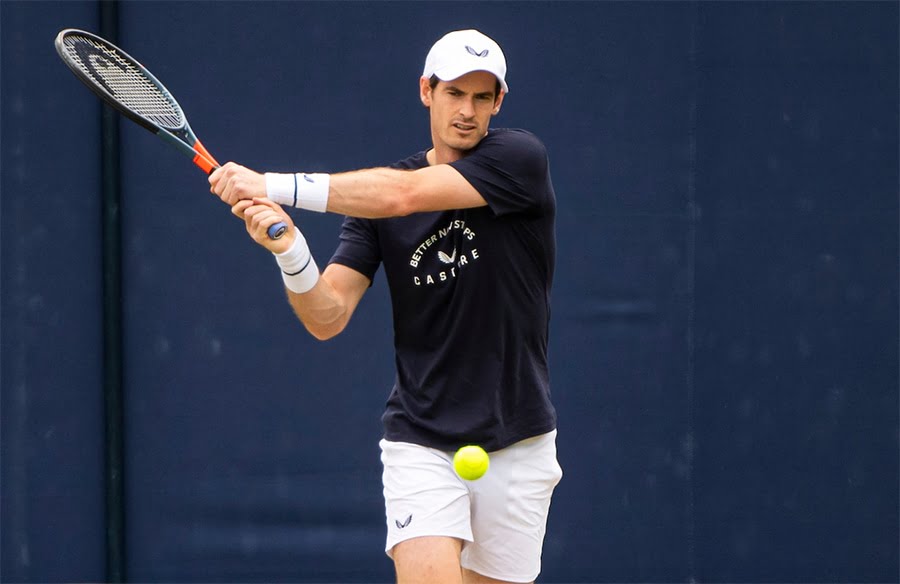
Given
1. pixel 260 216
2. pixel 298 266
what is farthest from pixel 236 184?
pixel 298 266

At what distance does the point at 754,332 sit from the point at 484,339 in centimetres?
169

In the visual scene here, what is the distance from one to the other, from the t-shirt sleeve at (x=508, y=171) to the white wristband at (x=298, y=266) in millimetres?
416

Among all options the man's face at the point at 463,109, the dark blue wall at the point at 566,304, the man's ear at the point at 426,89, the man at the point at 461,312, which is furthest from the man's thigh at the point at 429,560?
the dark blue wall at the point at 566,304

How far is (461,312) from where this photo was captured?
3334mm

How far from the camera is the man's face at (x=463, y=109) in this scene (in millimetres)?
3340

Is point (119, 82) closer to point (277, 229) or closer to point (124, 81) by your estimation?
point (124, 81)

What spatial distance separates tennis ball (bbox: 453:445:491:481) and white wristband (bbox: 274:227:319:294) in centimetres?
56

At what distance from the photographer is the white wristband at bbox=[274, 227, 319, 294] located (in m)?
3.21

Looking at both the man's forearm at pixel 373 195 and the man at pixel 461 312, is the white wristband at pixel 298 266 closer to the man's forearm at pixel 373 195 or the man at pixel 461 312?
the man at pixel 461 312

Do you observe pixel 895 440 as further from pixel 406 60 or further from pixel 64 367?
pixel 64 367

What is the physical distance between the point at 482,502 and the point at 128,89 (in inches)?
55.4

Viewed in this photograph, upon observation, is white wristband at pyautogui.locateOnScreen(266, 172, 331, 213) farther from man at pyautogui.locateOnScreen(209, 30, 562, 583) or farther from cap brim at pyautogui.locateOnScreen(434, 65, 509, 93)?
cap brim at pyautogui.locateOnScreen(434, 65, 509, 93)

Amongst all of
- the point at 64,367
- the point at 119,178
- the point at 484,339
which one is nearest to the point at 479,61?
the point at 484,339

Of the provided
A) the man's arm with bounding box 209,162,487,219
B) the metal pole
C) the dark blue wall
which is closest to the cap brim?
the man's arm with bounding box 209,162,487,219
